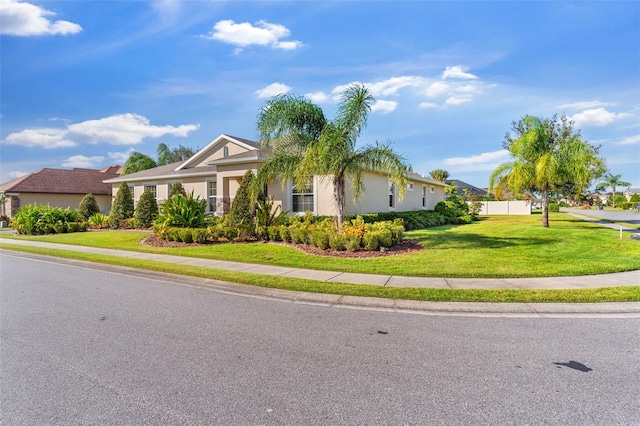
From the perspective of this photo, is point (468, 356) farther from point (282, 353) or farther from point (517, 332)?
point (282, 353)

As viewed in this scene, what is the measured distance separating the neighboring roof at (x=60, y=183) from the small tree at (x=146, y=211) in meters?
15.9

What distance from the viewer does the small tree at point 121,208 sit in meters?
23.2

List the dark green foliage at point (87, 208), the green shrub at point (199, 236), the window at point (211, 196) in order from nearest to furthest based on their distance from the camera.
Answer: the green shrub at point (199, 236) → the window at point (211, 196) → the dark green foliage at point (87, 208)

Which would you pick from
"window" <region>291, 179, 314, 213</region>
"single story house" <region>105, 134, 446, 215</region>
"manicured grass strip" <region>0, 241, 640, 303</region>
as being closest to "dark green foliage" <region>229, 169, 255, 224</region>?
"single story house" <region>105, 134, 446, 215</region>

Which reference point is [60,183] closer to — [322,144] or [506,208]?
[322,144]

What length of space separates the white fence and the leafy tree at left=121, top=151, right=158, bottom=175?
3865 cm

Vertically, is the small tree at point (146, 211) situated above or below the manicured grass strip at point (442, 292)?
above

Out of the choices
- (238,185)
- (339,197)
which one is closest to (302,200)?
(238,185)

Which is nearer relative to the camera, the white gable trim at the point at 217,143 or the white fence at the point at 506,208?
the white gable trim at the point at 217,143

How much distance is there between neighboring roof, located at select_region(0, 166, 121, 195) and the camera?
103ft

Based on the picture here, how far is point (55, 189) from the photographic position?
3272 cm

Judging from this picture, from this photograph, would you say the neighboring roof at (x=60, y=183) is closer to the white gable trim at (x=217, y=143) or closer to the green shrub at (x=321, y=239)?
the white gable trim at (x=217, y=143)

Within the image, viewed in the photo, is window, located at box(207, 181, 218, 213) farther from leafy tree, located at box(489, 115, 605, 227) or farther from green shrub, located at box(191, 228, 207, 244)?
leafy tree, located at box(489, 115, 605, 227)

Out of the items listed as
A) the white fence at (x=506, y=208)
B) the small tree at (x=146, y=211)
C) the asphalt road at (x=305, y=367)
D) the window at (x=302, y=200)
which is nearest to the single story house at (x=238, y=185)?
the window at (x=302, y=200)
